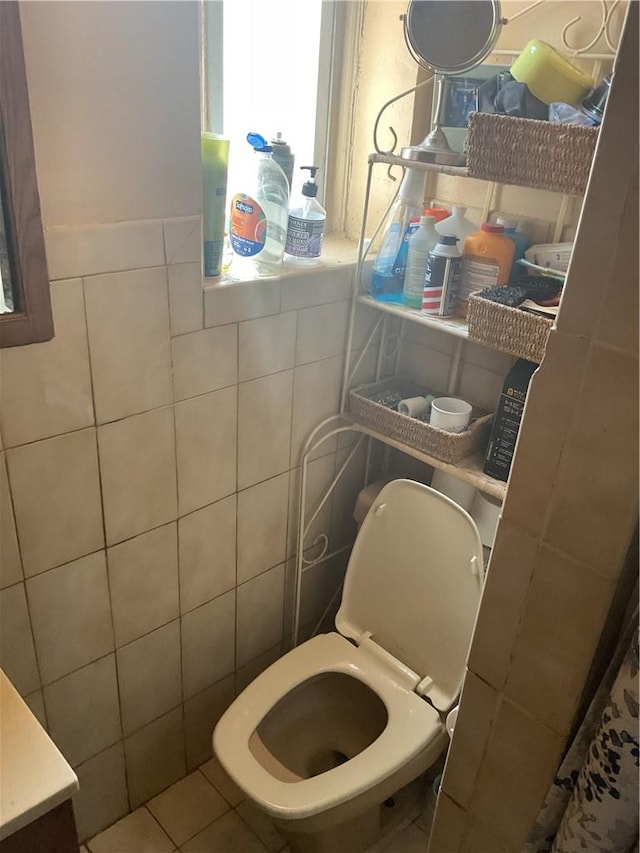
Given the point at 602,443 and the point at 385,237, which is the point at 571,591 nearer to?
the point at 602,443

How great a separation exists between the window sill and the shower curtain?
0.89 m

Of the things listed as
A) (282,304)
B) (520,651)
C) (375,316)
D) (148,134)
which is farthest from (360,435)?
(520,651)

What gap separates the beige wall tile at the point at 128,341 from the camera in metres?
1.07

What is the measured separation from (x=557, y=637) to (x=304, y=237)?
96cm

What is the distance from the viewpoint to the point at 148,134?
1018mm

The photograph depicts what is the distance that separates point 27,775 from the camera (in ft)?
2.66

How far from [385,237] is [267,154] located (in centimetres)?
31

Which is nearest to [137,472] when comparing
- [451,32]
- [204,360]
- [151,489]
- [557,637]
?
[151,489]

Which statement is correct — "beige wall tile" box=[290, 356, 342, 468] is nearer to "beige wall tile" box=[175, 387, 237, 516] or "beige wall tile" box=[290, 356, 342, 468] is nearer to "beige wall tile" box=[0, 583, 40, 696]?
"beige wall tile" box=[175, 387, 237, 516]

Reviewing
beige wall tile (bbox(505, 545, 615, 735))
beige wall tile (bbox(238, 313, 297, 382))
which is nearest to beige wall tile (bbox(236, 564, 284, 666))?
beige wall tile (bbox(238, 313, 297, 382))

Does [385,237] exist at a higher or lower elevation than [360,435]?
higher

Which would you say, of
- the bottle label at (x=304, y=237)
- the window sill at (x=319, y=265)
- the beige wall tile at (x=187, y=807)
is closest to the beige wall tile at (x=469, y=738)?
the window sill at (x=319, y=265)

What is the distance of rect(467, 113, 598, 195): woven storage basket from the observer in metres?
0.99

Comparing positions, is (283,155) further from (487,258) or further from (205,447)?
(205,447)
